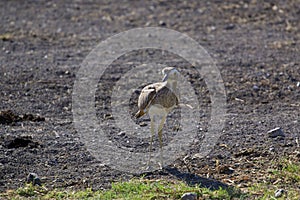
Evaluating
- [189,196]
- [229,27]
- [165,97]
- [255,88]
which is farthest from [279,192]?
[229,27]

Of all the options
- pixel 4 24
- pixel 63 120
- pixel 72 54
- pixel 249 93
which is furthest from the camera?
pixel 4 24

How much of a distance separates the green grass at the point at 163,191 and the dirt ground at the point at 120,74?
6.8 inches

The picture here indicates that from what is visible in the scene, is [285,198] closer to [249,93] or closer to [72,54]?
[249,93]

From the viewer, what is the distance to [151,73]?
33.5 ft

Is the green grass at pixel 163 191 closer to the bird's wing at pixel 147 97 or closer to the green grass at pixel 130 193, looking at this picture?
the green grass at pixel 130 193

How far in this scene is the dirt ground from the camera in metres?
6.51

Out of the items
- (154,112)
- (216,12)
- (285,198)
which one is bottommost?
(285,198)

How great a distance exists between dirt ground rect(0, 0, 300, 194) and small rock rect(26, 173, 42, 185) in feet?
0.24

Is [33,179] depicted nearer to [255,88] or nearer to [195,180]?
[195,180]

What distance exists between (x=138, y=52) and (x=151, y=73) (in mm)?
1445

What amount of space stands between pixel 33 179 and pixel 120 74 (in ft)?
14.0

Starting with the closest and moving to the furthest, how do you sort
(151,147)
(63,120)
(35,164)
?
(35,164), (151,147), (63,120)

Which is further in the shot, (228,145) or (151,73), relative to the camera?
(151,73)

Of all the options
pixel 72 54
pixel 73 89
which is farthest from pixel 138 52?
pixel 73 89
